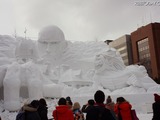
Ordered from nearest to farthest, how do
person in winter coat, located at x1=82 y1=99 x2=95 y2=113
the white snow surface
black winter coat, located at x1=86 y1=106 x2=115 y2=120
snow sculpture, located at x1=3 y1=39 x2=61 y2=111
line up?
1. black winter coat, located at x1=86 y1=106 x2=115 y2=120
2. person in winter coat, located at x1=82 y1=99 x2=95 y2=113
3. snow sculpture, located at x1=3 y1=39 x2=61 y2=111
4. the white snow surface

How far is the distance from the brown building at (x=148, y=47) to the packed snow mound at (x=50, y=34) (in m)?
24.3

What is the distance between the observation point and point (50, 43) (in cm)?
2289

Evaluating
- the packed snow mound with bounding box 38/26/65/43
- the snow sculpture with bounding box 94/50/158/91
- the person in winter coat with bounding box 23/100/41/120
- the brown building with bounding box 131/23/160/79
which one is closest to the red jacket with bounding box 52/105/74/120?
the person in winter coat with bounding box 23/100/41/120

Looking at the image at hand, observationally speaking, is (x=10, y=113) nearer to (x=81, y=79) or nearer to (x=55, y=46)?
(x=81, y=79)

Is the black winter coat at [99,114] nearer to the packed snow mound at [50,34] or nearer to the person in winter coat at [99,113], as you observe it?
the person in winter coat at [99,113]

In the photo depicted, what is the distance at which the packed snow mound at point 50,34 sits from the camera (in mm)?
22750

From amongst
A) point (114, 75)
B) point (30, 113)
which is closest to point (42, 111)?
point (30, 113)

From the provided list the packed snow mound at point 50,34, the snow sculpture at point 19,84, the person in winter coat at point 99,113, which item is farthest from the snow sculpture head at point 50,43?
the person in winter coat at point 99,113

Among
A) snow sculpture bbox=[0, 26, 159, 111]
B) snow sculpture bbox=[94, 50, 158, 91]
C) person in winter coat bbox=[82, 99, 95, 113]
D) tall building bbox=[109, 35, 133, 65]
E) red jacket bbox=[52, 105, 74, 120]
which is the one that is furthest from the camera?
tall building bbox=[109, 35, 133, 65]

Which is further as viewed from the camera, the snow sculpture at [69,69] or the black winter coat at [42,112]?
the snow sculpture at [69,69]

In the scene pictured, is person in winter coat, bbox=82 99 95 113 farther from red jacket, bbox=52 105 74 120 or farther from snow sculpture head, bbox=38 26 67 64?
snow sculpture head, bbox=38 26 67 64

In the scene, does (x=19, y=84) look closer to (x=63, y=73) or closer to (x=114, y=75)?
(x=63, y=73)

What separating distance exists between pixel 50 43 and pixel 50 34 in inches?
32.0

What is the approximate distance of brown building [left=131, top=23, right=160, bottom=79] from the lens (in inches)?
1687
